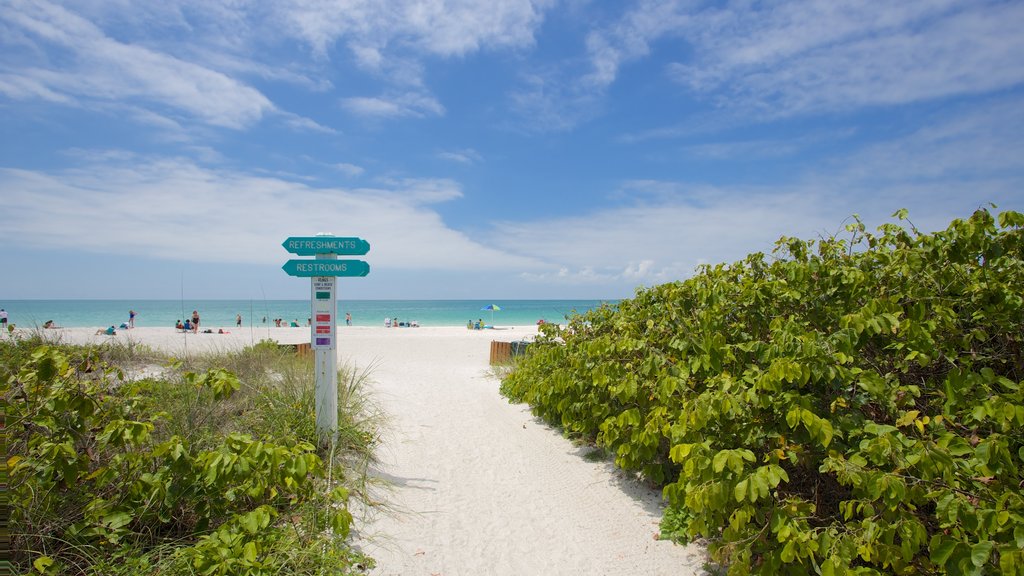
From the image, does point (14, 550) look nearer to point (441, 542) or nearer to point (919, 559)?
point (441, 542)

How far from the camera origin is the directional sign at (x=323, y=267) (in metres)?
5.64

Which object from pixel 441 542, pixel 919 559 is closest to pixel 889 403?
pixel 919 559

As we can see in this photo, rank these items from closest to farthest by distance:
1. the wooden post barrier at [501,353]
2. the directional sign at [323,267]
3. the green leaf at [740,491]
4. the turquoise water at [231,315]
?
the green leaf at [740,491]
the directional sign at [323,267]
the wooden post barrier at [501,353]
the turquoise water at [231,315]

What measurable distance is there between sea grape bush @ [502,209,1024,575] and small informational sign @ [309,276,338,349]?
358cm

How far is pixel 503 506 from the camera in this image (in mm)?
4910

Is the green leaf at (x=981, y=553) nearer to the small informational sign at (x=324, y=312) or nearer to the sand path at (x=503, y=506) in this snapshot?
the sand path at (x=503, y=506)

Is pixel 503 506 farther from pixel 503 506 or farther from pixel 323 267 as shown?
pixel 323 267

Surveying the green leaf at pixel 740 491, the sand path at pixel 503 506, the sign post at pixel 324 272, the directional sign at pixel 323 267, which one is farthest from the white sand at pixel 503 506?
the directional sign at pixel 323 267

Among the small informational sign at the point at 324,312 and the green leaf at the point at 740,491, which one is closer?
Answer: the green leaf at the point at 740,491

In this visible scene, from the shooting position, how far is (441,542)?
4.24 m

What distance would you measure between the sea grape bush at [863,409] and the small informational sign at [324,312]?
358 cm

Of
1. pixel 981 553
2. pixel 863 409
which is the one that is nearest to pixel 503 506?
pixel 863 409

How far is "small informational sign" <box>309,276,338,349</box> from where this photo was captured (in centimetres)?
567

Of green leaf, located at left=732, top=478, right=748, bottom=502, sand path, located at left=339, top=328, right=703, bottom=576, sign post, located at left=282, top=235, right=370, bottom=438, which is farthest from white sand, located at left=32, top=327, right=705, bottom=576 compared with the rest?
sign post, located at left=282, top=235, right=370, bottom=438
